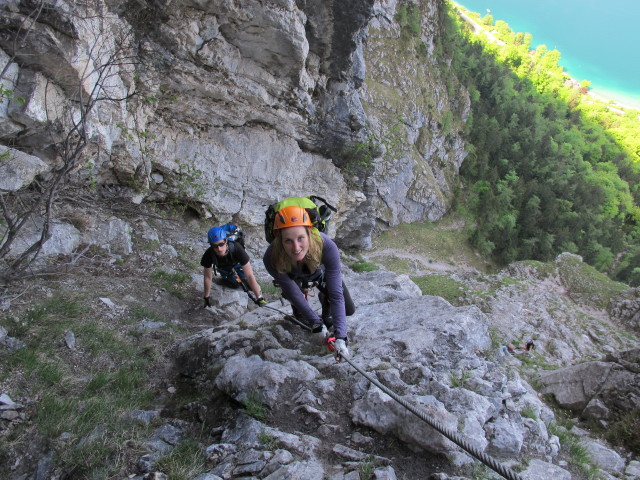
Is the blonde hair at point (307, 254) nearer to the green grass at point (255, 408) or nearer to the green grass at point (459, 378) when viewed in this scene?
the green grass at point (255, 408)

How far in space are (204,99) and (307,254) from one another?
11.2m

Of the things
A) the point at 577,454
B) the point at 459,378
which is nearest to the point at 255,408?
the point at 459,378

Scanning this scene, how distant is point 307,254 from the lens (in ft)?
11.9

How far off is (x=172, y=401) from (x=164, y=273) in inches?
190

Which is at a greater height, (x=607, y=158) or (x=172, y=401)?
(x=607, y=158)

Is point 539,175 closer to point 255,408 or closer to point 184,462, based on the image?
point 255,408

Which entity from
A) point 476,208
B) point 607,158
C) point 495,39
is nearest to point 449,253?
point 476,208

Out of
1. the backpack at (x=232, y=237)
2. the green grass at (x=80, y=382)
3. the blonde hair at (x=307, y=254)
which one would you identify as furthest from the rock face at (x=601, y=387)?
the backpack at (x=232, y=237)

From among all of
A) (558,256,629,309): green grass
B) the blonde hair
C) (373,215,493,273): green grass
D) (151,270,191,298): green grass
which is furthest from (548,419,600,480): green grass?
(373,215,493,273): green grass

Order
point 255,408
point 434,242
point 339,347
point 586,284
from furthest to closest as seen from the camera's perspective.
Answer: point 434,242, point 586,284, point 339,347, point 255,408

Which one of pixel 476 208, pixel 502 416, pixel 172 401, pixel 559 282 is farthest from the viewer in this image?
pixel 476 208

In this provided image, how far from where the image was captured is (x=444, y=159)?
41312 millimetres

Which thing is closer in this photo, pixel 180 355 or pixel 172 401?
pixel 172 401

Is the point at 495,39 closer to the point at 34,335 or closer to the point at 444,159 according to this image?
the point at 444,159
